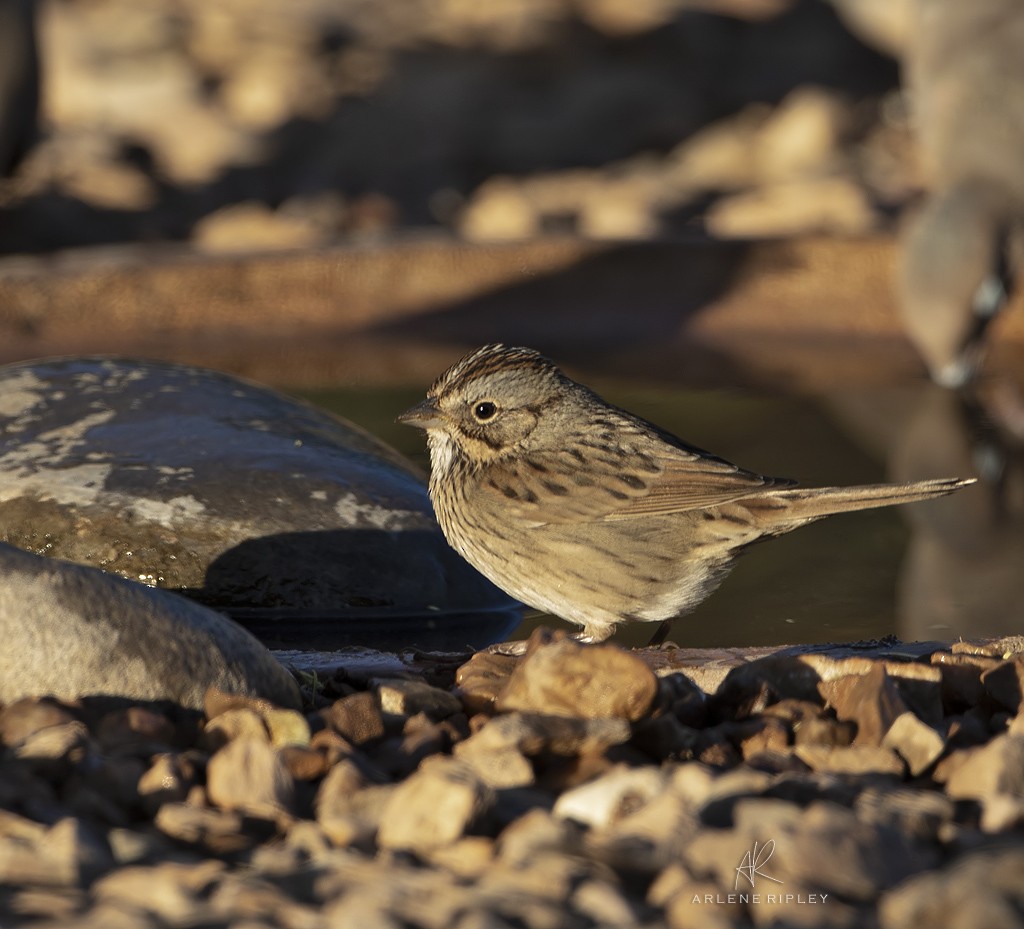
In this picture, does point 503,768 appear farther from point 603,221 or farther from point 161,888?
point 603,221

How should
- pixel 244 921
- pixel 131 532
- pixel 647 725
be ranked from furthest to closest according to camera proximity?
pixel 131 532 < pixel 647 725 < pixel 244 921

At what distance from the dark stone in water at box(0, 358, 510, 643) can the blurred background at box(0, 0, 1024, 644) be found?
987 millimetres

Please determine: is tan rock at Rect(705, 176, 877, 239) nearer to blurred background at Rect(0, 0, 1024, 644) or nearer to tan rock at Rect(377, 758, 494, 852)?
blurred background at Rect(0, 0, 1024, 644)

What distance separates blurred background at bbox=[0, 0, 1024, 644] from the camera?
7004 mm

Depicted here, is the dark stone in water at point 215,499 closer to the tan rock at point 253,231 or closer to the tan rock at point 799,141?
the tan rock at point 253,231

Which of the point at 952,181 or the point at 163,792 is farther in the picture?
the point at 952,181

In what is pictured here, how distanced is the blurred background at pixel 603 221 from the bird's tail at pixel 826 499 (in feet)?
2.59

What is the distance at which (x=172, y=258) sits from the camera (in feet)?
26.8

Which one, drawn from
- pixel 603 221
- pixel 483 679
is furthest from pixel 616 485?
pixel 603 221

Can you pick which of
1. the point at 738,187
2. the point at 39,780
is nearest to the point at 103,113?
the point at 738,187

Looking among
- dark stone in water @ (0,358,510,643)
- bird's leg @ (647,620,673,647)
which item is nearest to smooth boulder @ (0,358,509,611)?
dark stone in water @ (0,358,510,643)

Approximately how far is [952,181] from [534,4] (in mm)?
6128

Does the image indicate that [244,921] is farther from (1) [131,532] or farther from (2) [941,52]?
(2) [941,52]

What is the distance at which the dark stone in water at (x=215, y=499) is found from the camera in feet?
15.9
